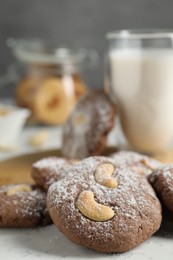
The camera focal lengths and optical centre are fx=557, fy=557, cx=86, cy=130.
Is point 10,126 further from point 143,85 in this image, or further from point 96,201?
point 96,201

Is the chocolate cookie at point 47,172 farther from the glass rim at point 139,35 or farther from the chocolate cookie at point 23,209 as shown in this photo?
the glass rim at point 139,35

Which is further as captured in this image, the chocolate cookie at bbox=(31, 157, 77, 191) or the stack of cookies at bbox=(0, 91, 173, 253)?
the chocolate cookie at bbox=(31, 157, 77, 191)

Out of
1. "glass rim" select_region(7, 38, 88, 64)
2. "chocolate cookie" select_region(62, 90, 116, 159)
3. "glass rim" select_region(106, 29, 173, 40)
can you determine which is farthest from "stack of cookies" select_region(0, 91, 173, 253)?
"glass rim" select_region(7, 38, 88, 64)

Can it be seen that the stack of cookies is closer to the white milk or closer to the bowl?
the white milk

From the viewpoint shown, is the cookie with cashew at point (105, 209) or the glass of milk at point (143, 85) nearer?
the cookie with cashew at point (105, 209)

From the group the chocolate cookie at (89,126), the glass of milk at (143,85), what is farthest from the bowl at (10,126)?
the glass of milk at (143,85)
